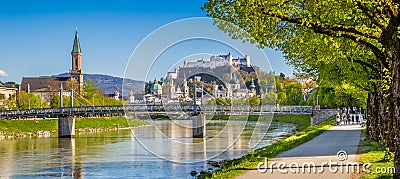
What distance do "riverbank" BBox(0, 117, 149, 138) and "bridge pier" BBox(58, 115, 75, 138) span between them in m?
4.10

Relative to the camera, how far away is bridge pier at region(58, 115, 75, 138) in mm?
68500

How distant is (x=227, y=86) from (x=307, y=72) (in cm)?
1724

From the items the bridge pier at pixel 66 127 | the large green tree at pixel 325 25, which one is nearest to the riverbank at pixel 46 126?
the bridge pier at pixel 66 127

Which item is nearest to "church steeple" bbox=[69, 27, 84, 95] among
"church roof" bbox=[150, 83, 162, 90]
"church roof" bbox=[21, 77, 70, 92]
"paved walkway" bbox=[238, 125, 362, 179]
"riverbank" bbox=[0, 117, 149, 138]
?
"church roof" bbox=[21, 77, 70, 92]

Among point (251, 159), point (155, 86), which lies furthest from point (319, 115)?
point (251, 159)

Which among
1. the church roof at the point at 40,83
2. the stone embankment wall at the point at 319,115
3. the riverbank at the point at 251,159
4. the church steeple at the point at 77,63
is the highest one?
the church steeple at the point at 77,63

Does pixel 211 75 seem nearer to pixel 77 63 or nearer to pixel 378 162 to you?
pixel 378 162

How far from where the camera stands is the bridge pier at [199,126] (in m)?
60.8

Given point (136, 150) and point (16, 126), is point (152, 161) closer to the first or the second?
point (136, 150)

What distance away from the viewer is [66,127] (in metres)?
70.1

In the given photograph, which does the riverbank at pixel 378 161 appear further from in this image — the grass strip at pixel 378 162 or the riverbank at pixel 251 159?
the riverbank at pixel 251 159

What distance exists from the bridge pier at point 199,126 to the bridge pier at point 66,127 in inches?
599

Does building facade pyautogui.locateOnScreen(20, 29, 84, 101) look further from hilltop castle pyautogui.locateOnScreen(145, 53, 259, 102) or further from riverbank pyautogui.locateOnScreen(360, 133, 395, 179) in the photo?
riverbank pyautogui.locateOnScreen(360, 133, 395, 179)

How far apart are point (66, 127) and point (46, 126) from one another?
13.4 meters
